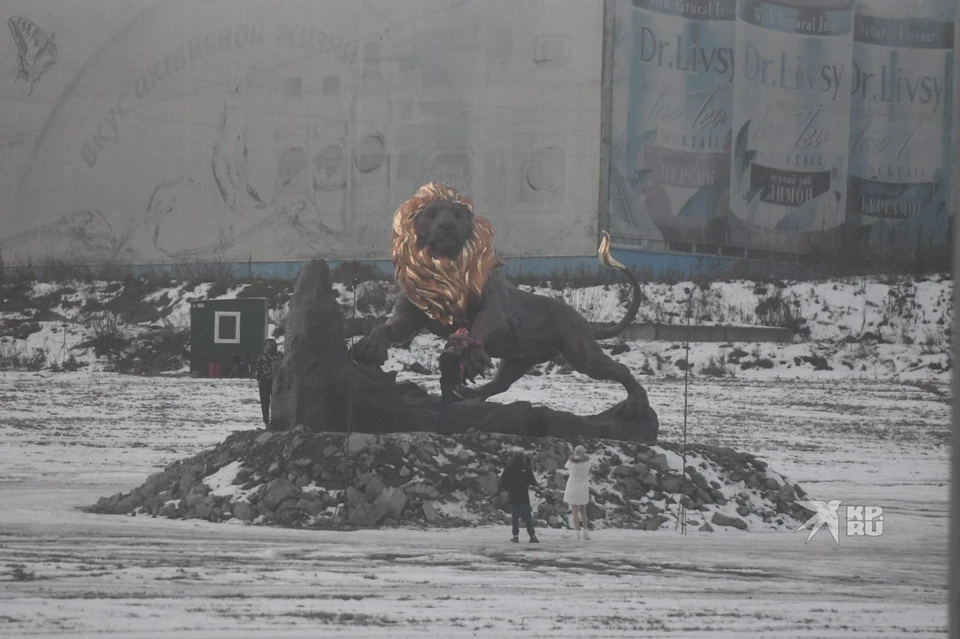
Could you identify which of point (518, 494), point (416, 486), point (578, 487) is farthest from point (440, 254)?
point (518, 494)

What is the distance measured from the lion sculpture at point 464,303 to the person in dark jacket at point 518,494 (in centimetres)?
188

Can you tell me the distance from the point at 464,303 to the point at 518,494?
295 centimetres

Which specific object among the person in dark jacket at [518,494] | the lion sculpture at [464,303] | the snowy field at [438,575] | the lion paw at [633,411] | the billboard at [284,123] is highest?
the billboard at [284,123]

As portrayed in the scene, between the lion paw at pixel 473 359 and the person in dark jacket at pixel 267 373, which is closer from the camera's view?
the lion paw at pixel 473 359

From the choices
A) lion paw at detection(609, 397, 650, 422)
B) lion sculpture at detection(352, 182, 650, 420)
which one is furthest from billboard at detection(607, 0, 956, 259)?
lion sculpture at detection(352, 182, 650, 420)

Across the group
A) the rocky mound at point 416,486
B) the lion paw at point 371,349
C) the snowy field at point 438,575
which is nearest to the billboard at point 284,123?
the snowy field at point 438,575

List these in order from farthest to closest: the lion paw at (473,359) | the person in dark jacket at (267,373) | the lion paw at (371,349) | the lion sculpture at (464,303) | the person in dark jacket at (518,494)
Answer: the person in dark jacket at (267,373)
the lion sculpture at (464,303)
the lion paw at (371,349)
the lion paw at (473,359)
the person in dark jacket at (518,494)

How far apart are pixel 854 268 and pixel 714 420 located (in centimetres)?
1342

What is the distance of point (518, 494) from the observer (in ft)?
43.3

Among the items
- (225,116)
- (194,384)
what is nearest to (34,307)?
(225,116)

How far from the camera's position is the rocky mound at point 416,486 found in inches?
550

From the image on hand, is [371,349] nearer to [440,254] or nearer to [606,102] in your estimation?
[440,254]

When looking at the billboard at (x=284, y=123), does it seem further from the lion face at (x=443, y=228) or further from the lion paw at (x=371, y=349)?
the lion paw at (x=371, y=349)

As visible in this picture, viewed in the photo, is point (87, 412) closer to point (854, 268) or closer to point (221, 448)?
point (221, 448)
